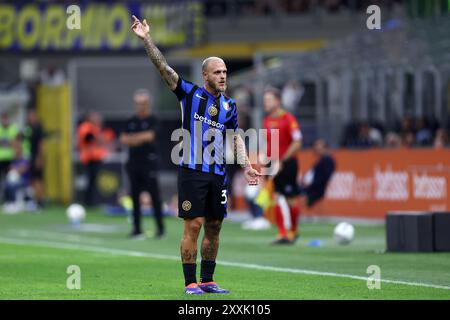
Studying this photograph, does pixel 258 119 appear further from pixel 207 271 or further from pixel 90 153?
pixel 207 271

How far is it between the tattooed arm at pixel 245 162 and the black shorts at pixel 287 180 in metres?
7.35

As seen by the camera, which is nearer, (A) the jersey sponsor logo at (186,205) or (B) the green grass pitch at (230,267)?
(A) the jersey sponsor logo at (186,205)

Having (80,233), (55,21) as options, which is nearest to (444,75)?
(80,233)

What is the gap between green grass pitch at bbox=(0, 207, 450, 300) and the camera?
1229 cm

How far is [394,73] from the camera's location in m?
26.5

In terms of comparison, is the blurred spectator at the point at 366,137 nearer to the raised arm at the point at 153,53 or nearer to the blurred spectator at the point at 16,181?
the blurred spectator at the point at 16,181

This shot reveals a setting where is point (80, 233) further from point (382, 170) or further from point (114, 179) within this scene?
point (114, 179)

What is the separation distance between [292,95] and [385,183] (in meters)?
5.71

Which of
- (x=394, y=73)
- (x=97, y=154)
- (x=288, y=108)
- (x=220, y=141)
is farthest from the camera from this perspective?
(x=97, y=154)

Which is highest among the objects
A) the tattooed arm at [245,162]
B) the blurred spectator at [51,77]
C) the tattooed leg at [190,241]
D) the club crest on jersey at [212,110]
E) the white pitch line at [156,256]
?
the blurred spectator at [51,77]

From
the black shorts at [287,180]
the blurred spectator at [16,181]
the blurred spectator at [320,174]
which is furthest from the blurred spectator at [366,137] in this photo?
the blurred spectator at [16,181]

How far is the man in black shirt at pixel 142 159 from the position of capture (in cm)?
2133

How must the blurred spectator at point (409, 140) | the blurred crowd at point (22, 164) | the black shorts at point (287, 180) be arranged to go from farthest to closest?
the blurred crowd at point (22, 164), the blurred spectator at point (409, 140), the black shorts at point (287, 180)

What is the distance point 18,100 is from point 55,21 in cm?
475
